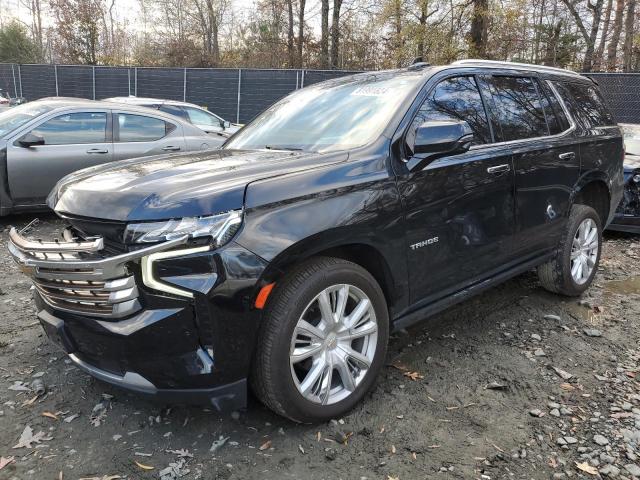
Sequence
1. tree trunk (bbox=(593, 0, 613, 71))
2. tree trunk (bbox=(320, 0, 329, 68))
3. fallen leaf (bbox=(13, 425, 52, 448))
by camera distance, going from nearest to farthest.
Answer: fallen leaf (bbox=(13, 425, 52, 448)) < tree trunk (bbox=(593, 0, 613, 71)) < tree trunk (bbox=(320, 0, 329, 68))

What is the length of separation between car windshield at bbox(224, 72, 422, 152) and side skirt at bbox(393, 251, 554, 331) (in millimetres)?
1050

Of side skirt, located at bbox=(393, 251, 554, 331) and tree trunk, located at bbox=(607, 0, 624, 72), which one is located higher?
tree trunk, located at bbox=(607, 0, 624, 72)

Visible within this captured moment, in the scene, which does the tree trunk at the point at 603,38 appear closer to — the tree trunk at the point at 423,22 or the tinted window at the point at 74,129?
the tree trunk at the point at 423,22

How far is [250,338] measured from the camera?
7.59 feet

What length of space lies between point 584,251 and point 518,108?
1.57 meters

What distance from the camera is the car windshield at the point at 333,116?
3.08 metres

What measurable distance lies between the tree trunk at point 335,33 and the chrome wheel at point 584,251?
23.2 m

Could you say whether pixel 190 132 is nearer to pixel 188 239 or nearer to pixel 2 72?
pixel 188 239

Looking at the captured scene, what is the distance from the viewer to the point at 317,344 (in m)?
2.60

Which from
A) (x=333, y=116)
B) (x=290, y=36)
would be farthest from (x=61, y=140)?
(x=290, y=36)

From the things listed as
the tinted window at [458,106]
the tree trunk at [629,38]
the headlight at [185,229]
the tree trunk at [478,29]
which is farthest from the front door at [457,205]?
the tree trunk at [629,38]

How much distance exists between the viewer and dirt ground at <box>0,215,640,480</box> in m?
2.42

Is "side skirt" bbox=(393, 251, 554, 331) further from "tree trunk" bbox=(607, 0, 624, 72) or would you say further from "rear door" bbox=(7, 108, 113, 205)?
"tree trunk" bbox=(607, 0, 624, 72)

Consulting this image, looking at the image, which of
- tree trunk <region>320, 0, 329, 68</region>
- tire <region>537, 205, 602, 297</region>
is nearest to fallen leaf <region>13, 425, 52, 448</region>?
tire <region>537, 205, 602, 297</region>
